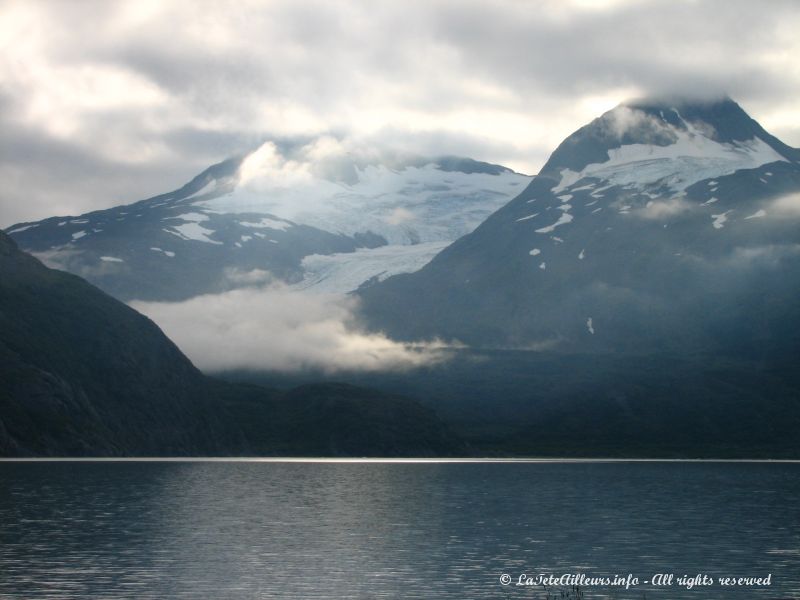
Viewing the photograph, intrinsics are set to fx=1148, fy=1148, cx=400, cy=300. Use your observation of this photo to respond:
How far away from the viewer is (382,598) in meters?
70.6

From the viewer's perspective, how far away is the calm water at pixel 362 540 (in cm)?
7462

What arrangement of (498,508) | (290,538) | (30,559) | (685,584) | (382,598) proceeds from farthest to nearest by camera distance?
(498,508), (290,538), (30,559), (685,584), (382,598)

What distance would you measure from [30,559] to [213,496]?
6495 cm

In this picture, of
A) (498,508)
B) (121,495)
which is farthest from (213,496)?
(498,508)

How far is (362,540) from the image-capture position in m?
101

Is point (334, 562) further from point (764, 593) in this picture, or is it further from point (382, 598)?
point (764, 593)

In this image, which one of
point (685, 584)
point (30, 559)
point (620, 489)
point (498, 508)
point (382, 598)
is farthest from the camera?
point (620, 489)

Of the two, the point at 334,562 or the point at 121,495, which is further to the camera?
the point at 121,495

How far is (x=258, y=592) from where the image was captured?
236 ft

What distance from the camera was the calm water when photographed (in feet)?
245

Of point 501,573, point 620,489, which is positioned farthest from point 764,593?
point 620,489

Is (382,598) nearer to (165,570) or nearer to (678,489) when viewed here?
(165,570)

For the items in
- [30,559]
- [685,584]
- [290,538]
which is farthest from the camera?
[290,538]

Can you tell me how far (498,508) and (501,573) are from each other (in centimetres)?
5735
